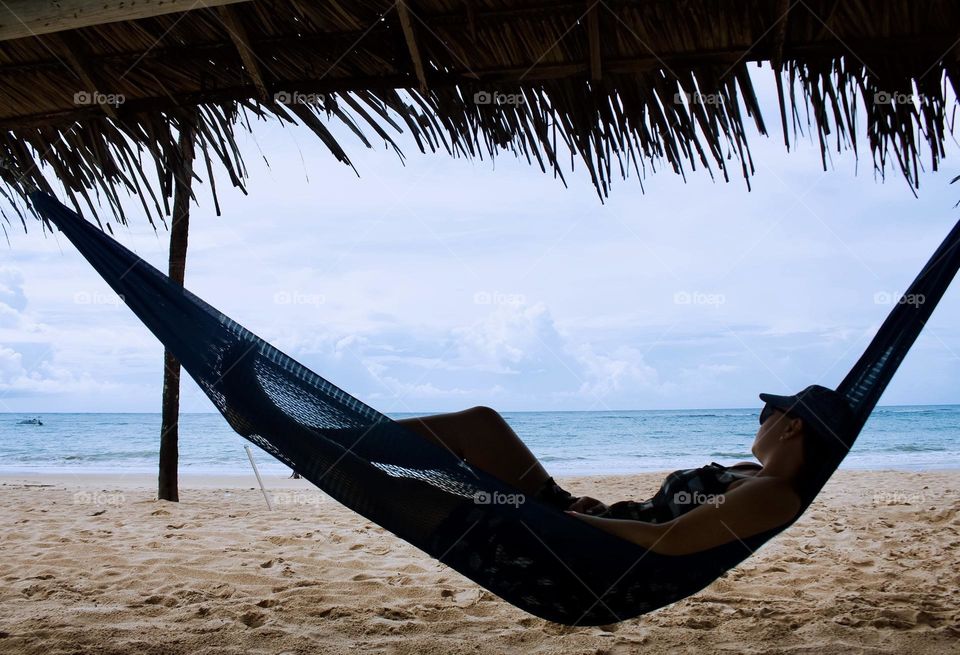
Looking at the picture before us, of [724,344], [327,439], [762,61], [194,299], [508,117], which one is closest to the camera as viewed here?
[327,439]

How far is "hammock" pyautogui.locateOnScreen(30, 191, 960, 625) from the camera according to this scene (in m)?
1.41

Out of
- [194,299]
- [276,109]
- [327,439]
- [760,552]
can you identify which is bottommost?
[760,552]

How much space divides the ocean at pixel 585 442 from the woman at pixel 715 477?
894cm

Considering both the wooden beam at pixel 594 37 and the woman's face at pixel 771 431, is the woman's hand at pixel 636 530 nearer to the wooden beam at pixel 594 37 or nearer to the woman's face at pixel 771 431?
the woman's face at pixel 771 431

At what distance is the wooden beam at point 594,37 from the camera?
5.36 ft

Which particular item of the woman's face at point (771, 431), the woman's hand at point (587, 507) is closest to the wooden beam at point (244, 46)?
the woman's hand at point (587, 507)

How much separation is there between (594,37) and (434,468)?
3.45ft

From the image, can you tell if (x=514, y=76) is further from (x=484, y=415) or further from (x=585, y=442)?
(x=585, y=442)

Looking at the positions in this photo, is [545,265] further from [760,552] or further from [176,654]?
[176,654]

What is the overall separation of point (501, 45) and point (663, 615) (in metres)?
1.59

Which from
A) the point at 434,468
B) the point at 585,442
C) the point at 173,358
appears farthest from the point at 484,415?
the point at 585,442

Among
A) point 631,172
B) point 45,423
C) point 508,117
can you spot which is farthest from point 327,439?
point 45,423

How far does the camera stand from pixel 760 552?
9.68 feet

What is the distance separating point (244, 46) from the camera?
1.80m
